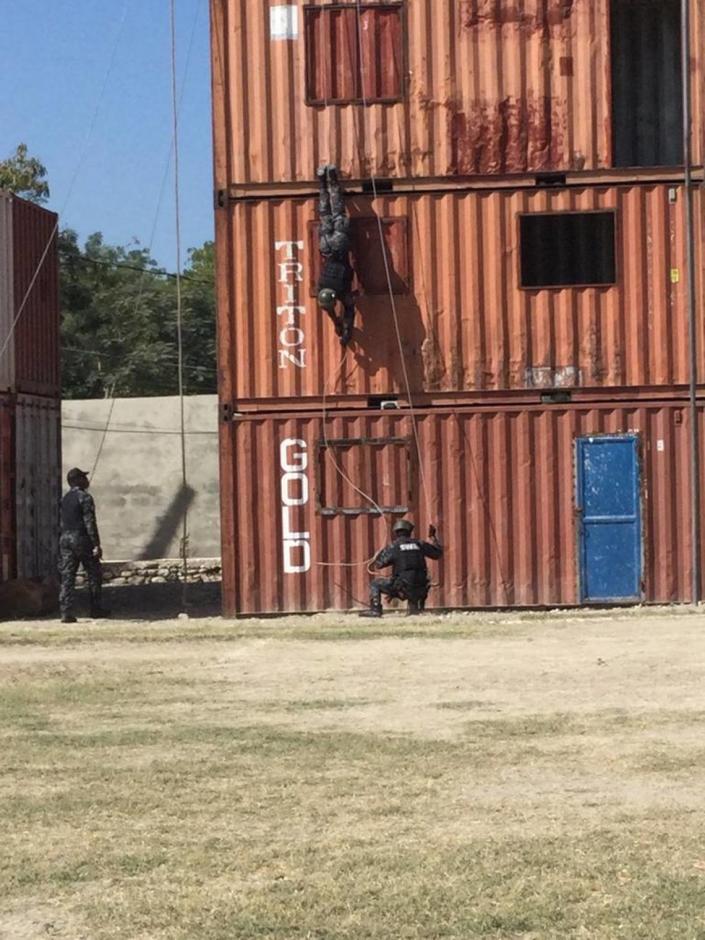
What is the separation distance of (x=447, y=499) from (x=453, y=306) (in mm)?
2383

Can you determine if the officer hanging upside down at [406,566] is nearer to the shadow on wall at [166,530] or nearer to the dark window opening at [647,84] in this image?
the dark window opening at [647,84]

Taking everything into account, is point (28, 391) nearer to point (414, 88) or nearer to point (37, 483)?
point (37, 483)

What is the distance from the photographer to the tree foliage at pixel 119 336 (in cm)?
6178

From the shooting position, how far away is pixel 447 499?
2111 centimetres

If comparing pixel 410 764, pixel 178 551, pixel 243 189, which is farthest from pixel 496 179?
pixel 178 551

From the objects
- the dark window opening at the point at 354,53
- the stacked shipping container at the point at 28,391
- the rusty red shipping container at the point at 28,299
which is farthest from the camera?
the rusty red shipping container at the point at 28,299

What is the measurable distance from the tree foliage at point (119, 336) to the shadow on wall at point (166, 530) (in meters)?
24.9

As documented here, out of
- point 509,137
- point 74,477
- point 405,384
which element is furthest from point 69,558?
point 509,137

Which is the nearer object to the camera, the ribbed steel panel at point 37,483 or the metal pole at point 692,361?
the metal pole at point 692,361

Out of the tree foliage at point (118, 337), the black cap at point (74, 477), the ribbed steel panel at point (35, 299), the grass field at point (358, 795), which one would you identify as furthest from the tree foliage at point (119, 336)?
the grass field at point (358, 795)

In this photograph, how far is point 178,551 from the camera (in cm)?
3400

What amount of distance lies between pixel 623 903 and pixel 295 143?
16.0 meters

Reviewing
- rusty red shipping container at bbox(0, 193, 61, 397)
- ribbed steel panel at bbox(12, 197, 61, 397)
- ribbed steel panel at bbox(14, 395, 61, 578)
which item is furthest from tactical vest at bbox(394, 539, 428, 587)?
ribbed steel panel at bbox(12, 197, 61, 397)

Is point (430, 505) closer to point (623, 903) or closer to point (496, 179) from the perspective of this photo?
point (496, 179)
